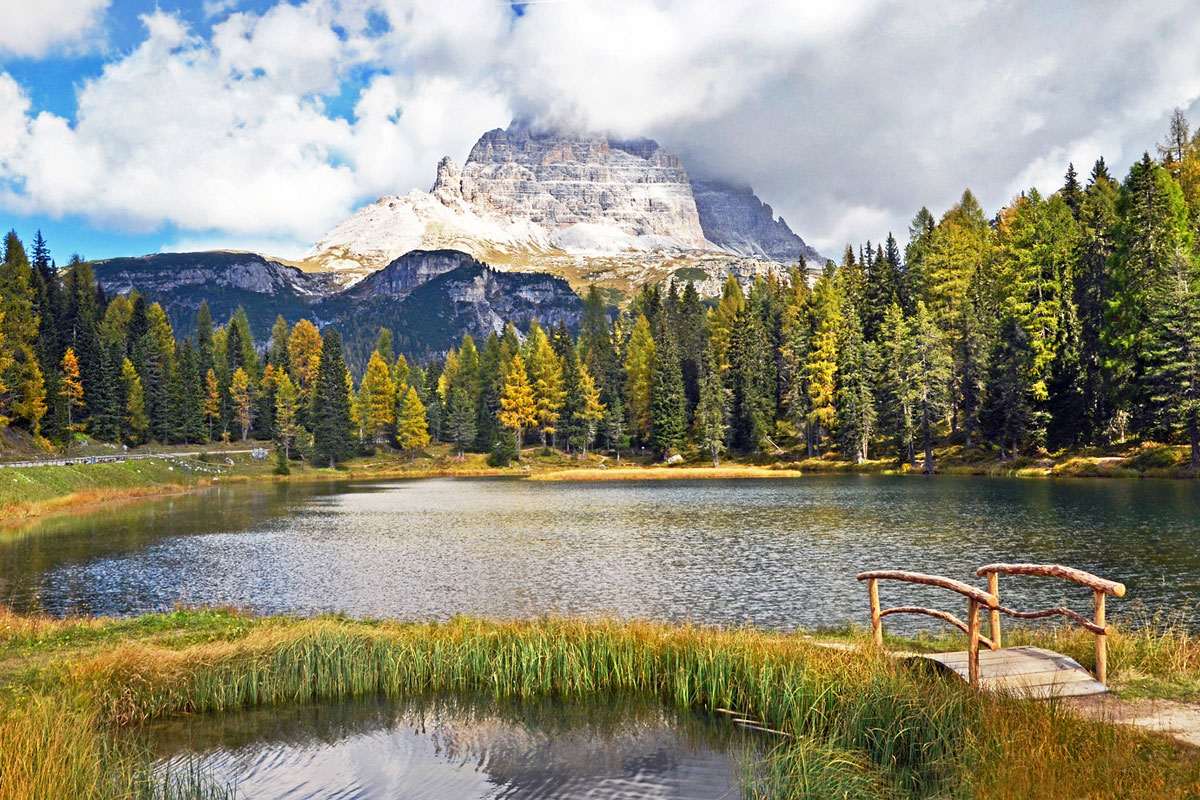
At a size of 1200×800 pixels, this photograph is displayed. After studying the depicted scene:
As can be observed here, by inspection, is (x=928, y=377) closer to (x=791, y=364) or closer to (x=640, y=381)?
(x=791, y=364)

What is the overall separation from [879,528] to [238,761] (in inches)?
1306

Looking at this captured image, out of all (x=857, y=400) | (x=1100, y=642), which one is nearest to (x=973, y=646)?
(x=1100, y=642)

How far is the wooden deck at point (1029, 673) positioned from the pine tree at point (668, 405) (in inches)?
3610

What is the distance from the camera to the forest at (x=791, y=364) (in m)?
66.4

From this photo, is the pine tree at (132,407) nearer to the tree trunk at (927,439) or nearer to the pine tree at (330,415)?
the pine tree at (330,415)

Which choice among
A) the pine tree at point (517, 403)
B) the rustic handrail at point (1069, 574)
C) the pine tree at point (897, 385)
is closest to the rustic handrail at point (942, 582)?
the rustic handrail at point (1069, 574)

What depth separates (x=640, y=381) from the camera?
379 feet

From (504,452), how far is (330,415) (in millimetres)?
25842

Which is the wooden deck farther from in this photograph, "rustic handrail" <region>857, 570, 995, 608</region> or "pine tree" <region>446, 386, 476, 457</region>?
"pine tree" <region>446, 386, 476, 457</region>

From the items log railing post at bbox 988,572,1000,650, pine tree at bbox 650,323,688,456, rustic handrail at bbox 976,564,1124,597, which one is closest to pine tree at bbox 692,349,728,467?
pine tree at bbox 650,323,688,456

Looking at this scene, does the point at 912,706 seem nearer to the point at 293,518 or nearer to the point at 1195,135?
the point at 293,518

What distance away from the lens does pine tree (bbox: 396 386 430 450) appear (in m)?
120

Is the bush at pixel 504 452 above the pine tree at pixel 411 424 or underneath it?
underneath

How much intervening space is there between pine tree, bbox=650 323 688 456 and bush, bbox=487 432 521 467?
19.8 metres
